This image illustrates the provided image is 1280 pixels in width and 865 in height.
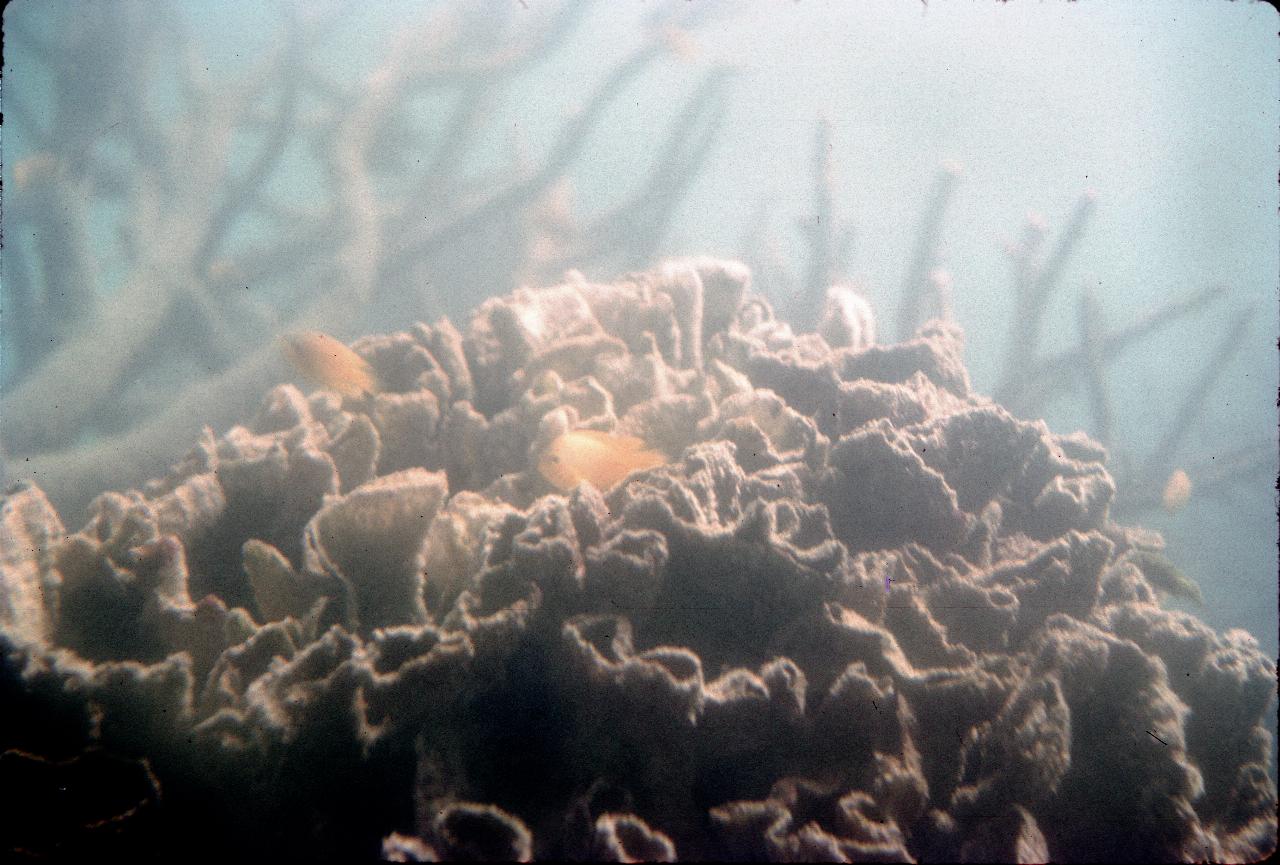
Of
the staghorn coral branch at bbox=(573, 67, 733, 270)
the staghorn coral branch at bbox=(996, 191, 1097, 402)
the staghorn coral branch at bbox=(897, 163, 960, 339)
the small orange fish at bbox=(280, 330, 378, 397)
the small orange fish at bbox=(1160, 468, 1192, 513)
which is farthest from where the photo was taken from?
the staghorn coral branch at bbox=(573, 67, 733, 270)

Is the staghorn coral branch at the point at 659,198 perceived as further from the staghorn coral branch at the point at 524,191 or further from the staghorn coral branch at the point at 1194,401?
the staghorn coral branch at the point at 1194,401

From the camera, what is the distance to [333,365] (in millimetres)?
3172

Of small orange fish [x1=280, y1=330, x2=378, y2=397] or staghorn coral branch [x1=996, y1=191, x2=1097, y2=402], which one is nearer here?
small orange fish [x1=280, y1=330, x2=378, y2=397]

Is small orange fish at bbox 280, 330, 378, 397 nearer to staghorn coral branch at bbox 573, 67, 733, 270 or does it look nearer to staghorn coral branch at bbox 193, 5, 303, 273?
staghorn coral branch at bbox 193, 5, 303, 273

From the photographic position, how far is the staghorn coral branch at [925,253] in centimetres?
777

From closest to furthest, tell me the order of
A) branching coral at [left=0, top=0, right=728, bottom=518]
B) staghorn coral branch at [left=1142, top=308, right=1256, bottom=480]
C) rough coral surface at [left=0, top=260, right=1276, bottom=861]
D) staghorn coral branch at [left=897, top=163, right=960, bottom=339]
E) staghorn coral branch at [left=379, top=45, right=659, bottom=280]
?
rough coral surface at [left=0, top=260, right=1276, bottom=861] < branching coral at [left=0, top=0, right=728, bottom=518] < staghorn coral branch at [left=897, top=163, right=960, bottom=339] < staghorn coral branch at [left=379, top=45, right=659, bottom=280] < staghorn coral branch at [left=1142, top=308, right=1256, bottom=480]

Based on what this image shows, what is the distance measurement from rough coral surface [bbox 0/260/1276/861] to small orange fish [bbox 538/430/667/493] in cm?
14

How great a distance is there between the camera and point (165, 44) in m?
12.2

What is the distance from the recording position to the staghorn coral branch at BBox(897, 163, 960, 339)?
7770 millimetres

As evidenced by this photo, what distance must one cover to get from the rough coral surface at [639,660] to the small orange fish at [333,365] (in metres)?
0.37

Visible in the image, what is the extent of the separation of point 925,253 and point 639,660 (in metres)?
7.88

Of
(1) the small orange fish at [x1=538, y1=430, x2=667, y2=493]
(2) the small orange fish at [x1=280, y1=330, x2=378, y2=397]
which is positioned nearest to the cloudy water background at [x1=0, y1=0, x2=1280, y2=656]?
(1) the small orange fish at [x1=538, y1=430, x2=667, y2=493]

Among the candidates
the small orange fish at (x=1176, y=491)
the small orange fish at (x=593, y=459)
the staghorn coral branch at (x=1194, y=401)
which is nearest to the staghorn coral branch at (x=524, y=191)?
the small orange fish at (x=593, y=459)

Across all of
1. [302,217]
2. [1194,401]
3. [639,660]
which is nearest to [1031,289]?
[1194,401]
